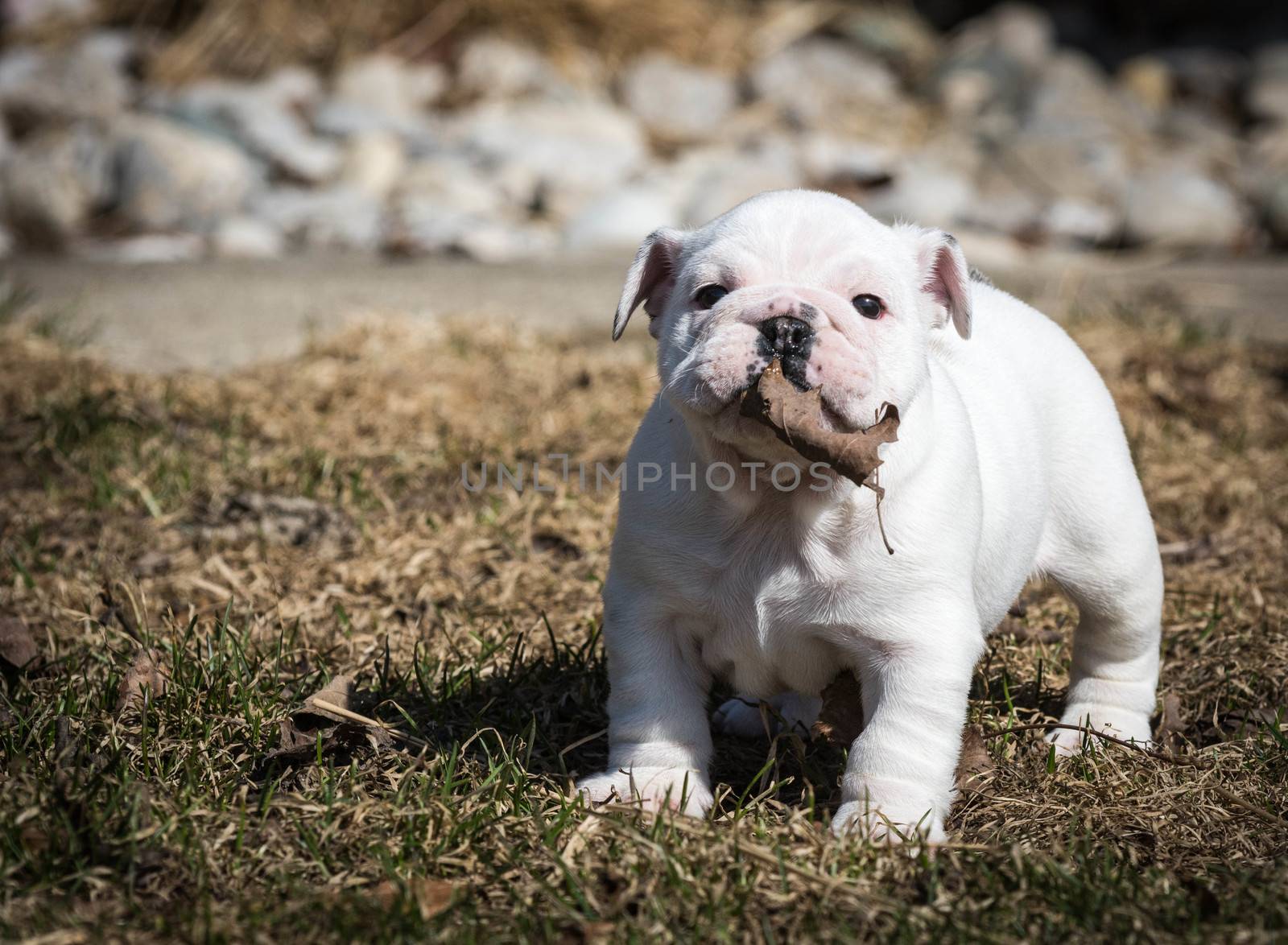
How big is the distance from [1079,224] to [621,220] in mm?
3588

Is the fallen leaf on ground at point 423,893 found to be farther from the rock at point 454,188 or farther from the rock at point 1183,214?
the rock at point 1183,214

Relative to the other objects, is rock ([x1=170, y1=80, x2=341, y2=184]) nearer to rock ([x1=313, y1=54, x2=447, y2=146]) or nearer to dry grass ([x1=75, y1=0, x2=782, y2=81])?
rock ([x1=313, y1=54, x2=447, y2=146])

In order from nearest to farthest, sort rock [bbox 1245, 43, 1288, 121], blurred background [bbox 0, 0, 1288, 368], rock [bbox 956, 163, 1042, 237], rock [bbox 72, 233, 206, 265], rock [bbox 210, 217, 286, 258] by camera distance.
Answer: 1. blurred background [bbox 0, 0, 1288, 368]
2. rock [bbox 72, 233, 206, 265]
3. rock [bbox 210, 217, 286, 258]
4. rock [bbox 956, 163, 1042, 237]
5. rock [bbox 1245, 43, 1288, 121]

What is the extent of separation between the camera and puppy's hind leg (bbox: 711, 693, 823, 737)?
3102 millimetres

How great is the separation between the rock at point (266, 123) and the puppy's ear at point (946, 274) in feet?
28.3

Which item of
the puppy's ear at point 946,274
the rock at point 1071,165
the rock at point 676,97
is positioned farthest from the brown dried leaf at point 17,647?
the rock at point 676,97

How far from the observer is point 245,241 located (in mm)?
8969

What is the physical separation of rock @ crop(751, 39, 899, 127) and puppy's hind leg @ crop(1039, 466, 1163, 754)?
9.86 meters

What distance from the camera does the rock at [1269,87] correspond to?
13.1m

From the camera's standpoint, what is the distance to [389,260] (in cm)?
852

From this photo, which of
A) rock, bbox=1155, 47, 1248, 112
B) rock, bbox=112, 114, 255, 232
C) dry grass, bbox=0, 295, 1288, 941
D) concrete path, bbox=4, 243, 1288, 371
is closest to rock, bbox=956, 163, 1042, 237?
concrete path, bbox=4, 243, 1288, 371

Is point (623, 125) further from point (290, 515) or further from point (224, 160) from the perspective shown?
point (290, 515)

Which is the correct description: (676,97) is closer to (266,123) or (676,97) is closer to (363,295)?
(266,123)
